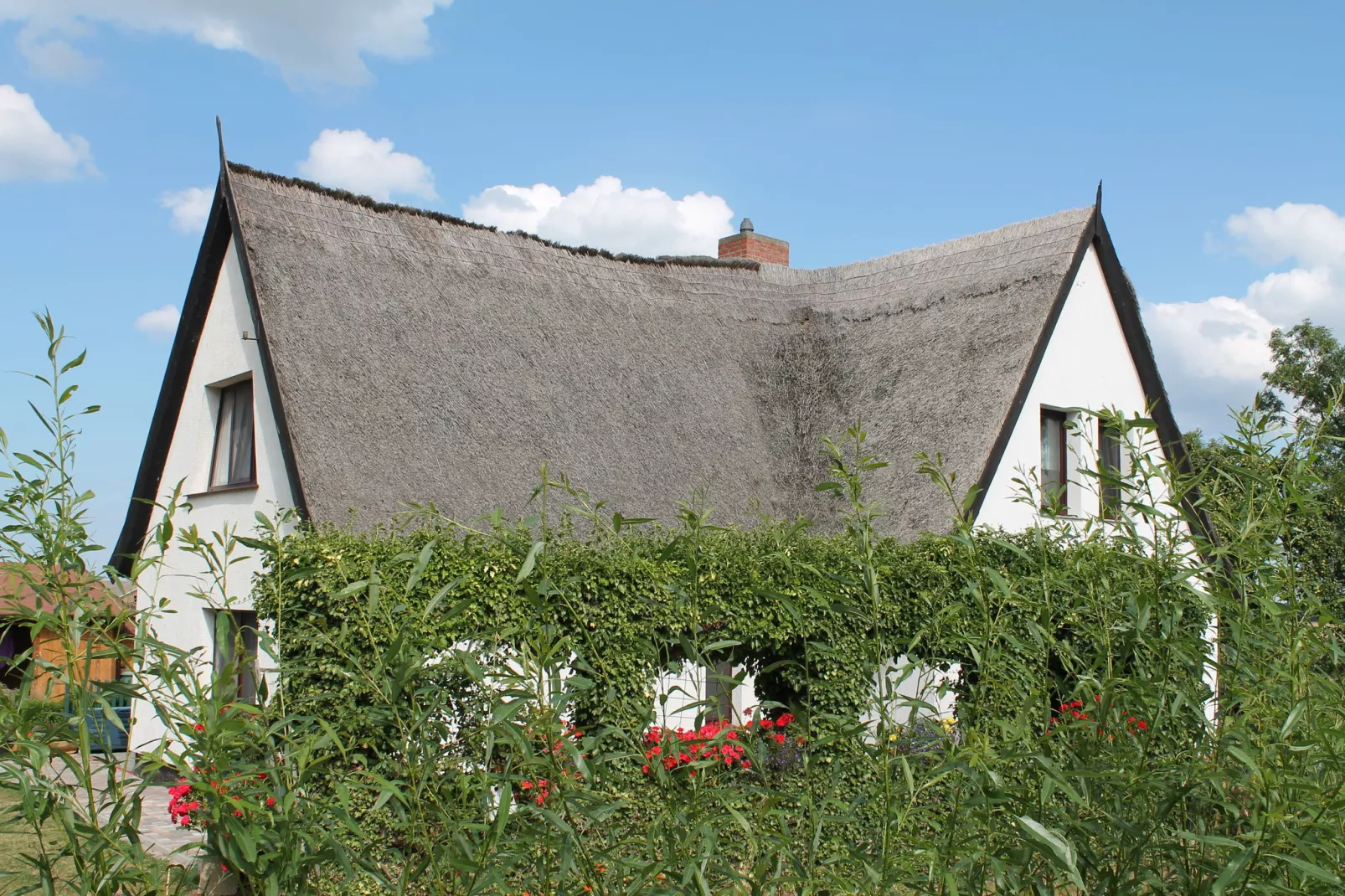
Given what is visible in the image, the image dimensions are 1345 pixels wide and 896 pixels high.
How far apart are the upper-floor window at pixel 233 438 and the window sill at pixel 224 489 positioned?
0.07 meters

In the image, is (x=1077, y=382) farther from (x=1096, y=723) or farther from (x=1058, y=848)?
(x=1058, y=848)

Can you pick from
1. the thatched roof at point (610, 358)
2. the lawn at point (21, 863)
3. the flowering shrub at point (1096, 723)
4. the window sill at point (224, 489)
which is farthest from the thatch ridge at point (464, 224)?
the flowering shrub at point (1096, 723)

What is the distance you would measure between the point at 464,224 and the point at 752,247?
19.3ft

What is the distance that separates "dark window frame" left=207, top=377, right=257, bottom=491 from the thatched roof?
3.11 ft

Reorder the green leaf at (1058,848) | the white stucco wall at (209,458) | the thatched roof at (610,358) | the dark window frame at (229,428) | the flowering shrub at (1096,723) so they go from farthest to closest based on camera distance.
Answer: the dark window frame at (229,428), the white stucco wall at (209,458), the thatched roof at (610,358), the flowering shrub at (1096,723), the green leaf at (1058,848)

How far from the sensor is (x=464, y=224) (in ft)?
43.3

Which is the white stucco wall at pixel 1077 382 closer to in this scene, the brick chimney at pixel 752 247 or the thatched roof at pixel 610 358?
the thatched roof at pixel 610 358

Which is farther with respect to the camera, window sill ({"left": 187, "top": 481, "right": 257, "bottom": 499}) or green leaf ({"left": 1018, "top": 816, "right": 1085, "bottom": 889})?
window sill ({"left": 187, "top": 481, "right": 257, "bottom": 499})

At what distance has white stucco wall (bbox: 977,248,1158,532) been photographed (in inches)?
468

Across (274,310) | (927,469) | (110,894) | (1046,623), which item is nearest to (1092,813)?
(1046,623)

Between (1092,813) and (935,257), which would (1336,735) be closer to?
(1092,813)

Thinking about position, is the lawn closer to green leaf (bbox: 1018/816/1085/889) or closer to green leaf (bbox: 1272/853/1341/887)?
green leaf (bbox: 1018/816/1085/889)

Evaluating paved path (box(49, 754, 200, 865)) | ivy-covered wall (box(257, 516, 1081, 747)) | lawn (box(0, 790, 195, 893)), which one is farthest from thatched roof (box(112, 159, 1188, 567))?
lawn (box(0, 790, 195, 893))

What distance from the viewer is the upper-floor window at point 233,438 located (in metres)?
11.0
